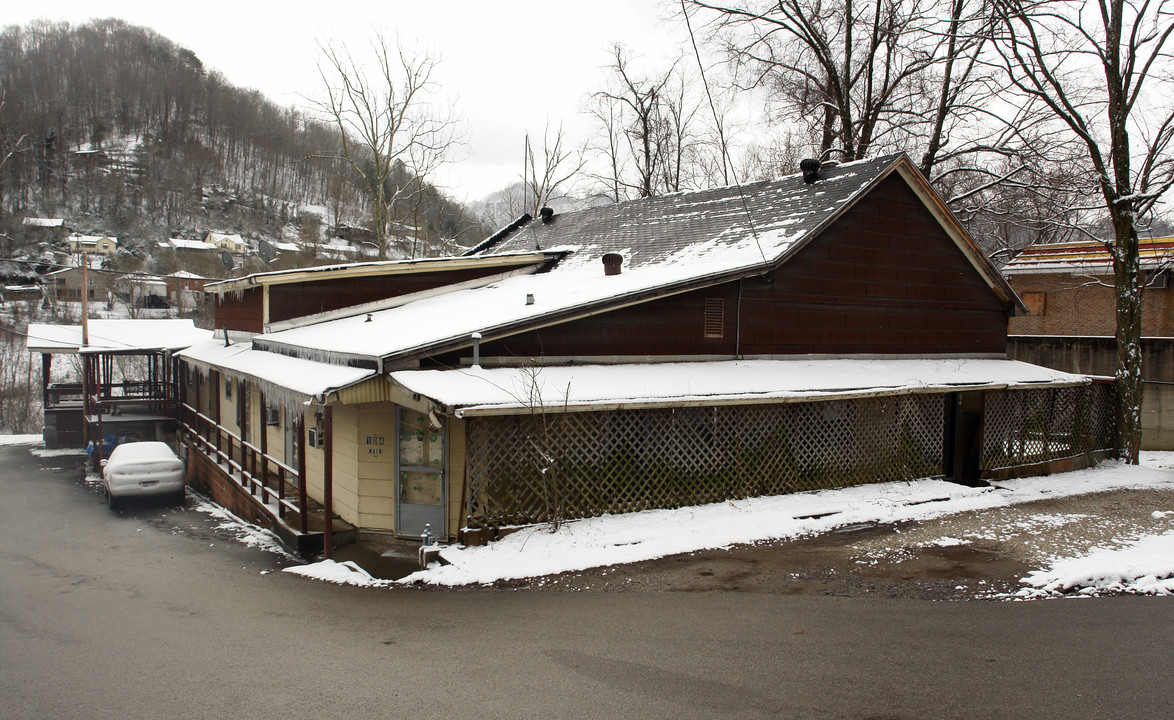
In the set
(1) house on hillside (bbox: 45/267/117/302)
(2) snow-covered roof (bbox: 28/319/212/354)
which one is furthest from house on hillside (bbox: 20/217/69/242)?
(2) snow-covered roof (bbox: 28/319/212/354)

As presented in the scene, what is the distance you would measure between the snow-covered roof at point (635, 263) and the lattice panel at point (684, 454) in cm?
166

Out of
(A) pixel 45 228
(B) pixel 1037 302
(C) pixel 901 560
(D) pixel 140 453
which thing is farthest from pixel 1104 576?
(A) pixel 45 228

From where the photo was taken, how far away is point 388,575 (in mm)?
8320

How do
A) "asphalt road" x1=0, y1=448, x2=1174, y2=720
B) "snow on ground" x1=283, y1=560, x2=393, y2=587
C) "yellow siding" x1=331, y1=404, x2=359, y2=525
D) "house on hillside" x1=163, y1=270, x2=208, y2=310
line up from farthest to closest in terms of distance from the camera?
1. "house on hillside" x1=163, y1=270, x2=208, y2=310
2. "yellow siding" x1=331, y1=404, x2=359, y2=525
3. "snow on ground" x1=283, y1=560, x2=393, y2=587
4. "asphalt road" x1=0, y1=448, x2=1174, y2=720

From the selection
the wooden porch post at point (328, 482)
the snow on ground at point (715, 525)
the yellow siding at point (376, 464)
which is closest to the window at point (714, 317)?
the snow on ground at point (715, 525)

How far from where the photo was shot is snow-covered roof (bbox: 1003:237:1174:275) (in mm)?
20797

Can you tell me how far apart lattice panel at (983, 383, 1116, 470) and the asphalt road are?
21.9 feet

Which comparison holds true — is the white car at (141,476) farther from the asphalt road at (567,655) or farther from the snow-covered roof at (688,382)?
the snow-covered roof at (688,382)

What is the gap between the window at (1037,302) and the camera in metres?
24.3

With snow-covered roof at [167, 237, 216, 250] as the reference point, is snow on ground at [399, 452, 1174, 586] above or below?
below

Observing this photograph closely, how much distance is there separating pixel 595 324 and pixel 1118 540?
7.53 metres

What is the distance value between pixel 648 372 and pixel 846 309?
16.6ft

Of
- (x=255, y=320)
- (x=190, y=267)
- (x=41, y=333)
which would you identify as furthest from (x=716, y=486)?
(x=190, y=267)

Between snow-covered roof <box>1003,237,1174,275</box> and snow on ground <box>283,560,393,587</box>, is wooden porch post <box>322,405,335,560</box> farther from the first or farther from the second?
snow-covered roof <box>1003,237,1174,275</box>
